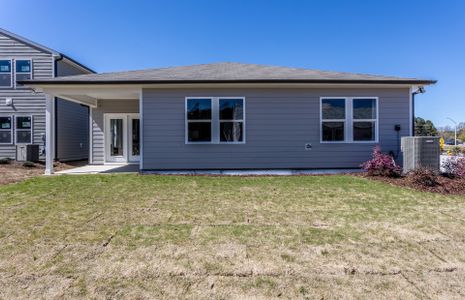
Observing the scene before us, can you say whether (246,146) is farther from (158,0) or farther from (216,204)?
(158,0)

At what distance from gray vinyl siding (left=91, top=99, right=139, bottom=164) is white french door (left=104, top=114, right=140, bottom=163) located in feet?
0.57

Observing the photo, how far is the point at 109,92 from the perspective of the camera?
30.9ft

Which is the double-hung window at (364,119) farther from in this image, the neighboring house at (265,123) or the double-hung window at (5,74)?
the double-hung window at (5,74)

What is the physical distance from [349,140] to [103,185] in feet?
25.1

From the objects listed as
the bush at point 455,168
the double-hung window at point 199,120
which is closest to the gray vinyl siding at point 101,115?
the double-hung window at point 199,120

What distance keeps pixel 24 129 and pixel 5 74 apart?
8.83ft

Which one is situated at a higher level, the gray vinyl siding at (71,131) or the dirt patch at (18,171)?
the gray vinyl siding at (71,131)

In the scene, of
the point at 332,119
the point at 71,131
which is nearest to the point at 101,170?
the point at 71,131

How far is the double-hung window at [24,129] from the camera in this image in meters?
13.2

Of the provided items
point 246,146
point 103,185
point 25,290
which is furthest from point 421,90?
point 25,290

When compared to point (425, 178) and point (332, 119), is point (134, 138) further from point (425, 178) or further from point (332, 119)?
point (425, 178)

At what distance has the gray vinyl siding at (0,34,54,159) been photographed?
13.1 meters

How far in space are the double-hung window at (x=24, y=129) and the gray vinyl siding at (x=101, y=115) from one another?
136 inches

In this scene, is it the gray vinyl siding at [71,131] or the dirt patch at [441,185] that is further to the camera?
the gray vinyl siding at [71,131]
